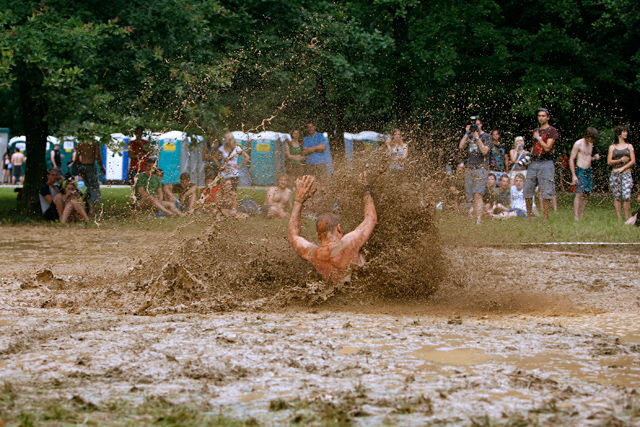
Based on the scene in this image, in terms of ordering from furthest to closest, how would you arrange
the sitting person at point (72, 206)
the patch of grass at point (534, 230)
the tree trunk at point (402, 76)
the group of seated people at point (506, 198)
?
the tree trunk at point (402, 76) → the group of seated people at point (506, 198) → the sitting person at point (72, 206) → the patch of grass at point (534, 230)

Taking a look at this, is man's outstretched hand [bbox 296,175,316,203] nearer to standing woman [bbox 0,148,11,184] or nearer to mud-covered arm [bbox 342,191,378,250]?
mud-covered arm [bbox 342,191,378,250]

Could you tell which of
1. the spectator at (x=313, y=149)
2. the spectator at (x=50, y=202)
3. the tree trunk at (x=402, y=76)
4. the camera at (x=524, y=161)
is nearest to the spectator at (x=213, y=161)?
the spectator at (x=313, y=149)

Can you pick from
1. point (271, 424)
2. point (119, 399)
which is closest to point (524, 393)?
point (271, 424)

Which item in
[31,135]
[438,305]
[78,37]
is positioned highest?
[78,37]

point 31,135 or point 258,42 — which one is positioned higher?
point 258,42

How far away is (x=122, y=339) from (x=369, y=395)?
6.91 ft

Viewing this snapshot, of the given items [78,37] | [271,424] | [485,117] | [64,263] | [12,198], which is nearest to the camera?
[271,424]

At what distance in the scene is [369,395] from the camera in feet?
12.7

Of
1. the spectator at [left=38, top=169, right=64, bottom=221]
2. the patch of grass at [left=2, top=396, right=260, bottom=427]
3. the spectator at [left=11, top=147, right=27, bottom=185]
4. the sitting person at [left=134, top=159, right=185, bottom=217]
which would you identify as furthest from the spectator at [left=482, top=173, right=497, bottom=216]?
the spectator at [left=11, top=147, right=27, bottom=185]

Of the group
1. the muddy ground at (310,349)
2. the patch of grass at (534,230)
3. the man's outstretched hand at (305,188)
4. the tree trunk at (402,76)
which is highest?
the tree trunk at (402,76)

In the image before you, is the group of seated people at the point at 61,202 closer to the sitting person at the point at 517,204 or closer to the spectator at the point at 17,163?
the sitting person at the point at 517,204

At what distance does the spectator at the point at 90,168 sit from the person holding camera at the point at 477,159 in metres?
8.62

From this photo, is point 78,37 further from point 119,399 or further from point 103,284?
point 119,399

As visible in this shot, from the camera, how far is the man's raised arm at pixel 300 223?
729 centimetres
